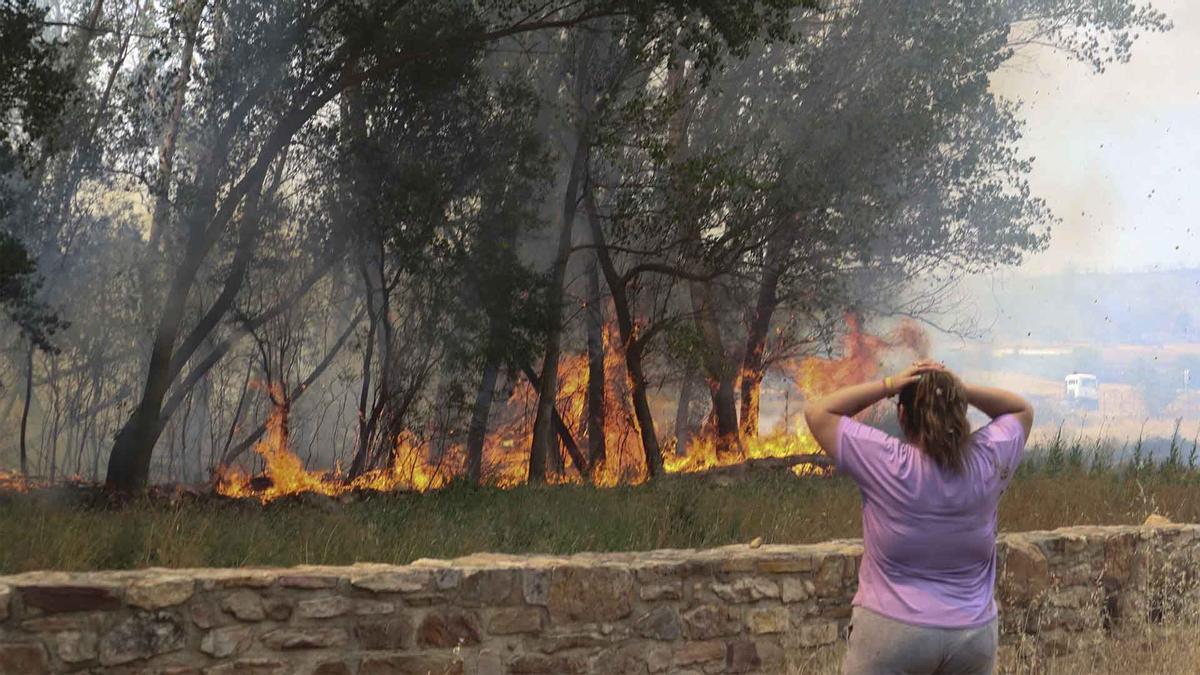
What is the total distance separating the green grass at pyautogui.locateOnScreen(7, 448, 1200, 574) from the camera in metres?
9.13

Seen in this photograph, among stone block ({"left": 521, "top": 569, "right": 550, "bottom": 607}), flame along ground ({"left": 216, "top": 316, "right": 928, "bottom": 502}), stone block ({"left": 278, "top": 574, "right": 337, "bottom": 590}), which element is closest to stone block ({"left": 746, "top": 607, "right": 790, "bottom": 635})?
stone block ({"left": 521, "top": 569, "right": 550, "bottom": 607})

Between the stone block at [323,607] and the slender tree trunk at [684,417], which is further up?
the slender tree trunk at [684,417]

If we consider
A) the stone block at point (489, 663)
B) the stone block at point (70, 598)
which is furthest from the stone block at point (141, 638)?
the stone block at point (489, 663)

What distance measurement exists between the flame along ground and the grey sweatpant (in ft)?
39.7

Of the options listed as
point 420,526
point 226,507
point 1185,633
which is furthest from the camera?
point 226,507

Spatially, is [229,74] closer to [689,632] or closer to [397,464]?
[397,464]

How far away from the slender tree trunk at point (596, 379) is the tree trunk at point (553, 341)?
0.74 m

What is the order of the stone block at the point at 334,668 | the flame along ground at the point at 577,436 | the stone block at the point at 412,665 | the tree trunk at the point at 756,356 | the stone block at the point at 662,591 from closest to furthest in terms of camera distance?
the stone block at the point at 334,668
the stone block at the point at 412,665
the stone block at the point at 662,591
the flame along ground at the point at 577,436
the tree trunk at the point at 756,356

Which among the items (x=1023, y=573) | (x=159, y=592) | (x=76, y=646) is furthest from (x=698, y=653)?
(x=76, y=646)

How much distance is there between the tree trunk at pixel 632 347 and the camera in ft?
64.2

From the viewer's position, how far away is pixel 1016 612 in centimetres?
956

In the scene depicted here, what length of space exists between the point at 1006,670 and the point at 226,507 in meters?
8.40

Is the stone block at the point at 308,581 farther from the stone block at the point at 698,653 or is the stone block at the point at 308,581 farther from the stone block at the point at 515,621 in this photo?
the stone block at the point at 698,653

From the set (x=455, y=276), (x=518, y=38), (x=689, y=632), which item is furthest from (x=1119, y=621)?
(x=518, y=38)
